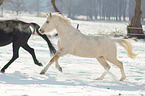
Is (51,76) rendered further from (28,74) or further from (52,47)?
(52,47)

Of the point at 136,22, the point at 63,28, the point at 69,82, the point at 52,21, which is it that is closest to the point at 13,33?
the point at 52,21

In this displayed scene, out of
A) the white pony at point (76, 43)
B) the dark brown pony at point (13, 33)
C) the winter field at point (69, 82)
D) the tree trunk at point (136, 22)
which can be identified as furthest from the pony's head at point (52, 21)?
the tree trunk at point (136, 22)

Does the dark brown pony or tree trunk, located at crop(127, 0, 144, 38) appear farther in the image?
tree trunk, located at crop(127, 0, 144, 38)

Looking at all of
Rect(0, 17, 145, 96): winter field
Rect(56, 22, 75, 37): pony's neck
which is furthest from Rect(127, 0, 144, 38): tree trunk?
Rect(56, 22, 75, 37): pony's neck

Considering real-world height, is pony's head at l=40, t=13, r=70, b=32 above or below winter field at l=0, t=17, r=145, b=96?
above

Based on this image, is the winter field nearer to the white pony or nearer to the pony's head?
the white pony

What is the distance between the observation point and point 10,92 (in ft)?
13.6

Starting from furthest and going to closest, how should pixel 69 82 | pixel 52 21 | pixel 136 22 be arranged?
pixel 136 22 < pixel 52 21 < pixel 69 82

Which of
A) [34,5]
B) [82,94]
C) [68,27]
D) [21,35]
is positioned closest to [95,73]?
[68,27]

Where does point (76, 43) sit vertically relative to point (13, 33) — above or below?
below

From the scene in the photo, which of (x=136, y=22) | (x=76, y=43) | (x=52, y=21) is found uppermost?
(x=52, y=21)

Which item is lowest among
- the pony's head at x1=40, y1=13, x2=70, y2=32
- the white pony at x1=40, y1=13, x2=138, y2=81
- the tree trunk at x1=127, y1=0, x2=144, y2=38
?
the tree trunk at x1=127, y1=0, x2=144, y2=38

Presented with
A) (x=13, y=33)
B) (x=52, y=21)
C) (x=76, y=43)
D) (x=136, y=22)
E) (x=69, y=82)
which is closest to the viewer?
(x=69, y=82)

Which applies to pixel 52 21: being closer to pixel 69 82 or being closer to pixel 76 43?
Answer: pixel 76 43
